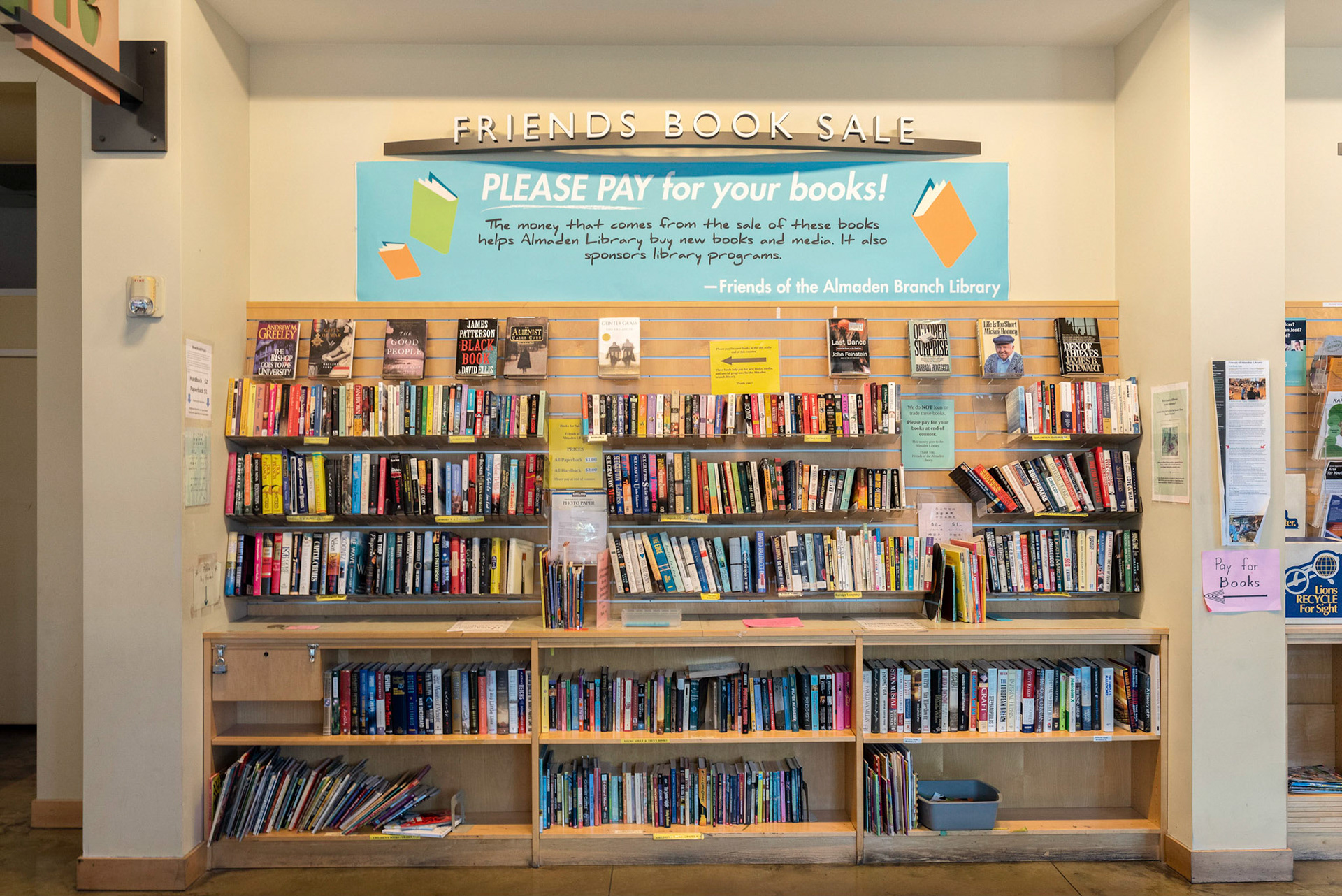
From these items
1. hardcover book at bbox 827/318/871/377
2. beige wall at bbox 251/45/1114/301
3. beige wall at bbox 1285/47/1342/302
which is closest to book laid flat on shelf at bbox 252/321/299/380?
beige wall at bbox 251/45/1114/301

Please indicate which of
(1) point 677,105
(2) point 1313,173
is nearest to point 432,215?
(1) point 677,105

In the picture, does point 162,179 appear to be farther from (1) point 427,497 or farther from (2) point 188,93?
(1) point 427,497

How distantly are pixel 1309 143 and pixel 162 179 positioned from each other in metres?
5.34

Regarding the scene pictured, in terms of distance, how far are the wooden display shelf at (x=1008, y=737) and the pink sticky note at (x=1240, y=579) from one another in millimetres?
655

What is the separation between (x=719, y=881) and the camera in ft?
10.4

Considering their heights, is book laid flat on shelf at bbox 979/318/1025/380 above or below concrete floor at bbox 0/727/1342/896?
above

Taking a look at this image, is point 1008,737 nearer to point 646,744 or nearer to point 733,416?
point 646,744

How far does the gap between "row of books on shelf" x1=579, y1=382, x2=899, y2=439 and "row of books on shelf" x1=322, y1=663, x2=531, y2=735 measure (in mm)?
1179

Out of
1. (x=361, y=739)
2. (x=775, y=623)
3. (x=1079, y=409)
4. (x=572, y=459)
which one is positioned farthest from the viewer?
(x=572, y=459)

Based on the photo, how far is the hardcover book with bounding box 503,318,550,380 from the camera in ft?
12.0

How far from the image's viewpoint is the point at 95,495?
318 cm

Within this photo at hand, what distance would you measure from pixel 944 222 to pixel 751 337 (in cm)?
A: 114

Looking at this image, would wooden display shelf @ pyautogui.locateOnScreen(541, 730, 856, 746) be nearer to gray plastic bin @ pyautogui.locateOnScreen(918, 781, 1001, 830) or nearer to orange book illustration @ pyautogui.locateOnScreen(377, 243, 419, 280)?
gray plastic bin @ pyautogui.locateOnScreen(918, 781, 1001, 830)

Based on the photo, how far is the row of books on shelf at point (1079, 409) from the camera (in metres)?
3.58
